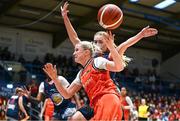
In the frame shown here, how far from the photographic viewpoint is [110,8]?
4.89 meters

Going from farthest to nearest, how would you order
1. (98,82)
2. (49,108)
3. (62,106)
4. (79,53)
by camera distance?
(49,108) → (62,106) → (79,53) → (98,82)

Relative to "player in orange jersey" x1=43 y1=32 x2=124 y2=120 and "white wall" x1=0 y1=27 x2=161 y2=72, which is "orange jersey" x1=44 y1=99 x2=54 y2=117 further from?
"white wall" x1=0 y1=27 x2=161 y2=72

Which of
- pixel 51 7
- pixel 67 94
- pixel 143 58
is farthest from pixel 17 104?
pixel 143 58

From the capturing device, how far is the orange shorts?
4238mm

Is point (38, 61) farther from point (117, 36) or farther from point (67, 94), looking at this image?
point (67, 94)

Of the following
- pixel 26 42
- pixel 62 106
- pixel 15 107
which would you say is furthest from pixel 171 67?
→ pixel 62 106

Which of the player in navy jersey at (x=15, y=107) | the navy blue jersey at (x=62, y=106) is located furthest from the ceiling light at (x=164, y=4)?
the navy blue jersey at (x=62, y=106)

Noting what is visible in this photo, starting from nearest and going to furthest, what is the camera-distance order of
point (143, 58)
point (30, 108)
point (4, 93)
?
point (30, 108) < point (4, 93) < point (143, 58)

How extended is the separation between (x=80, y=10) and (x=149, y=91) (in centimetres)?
683

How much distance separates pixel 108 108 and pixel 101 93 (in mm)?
190

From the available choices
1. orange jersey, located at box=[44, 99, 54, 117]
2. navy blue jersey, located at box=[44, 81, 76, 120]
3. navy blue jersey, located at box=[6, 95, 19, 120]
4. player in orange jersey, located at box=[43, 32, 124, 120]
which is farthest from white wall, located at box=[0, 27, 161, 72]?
player in orange jersey, located at box=[43, 32, 124, 120]

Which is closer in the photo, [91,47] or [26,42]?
[91,47]

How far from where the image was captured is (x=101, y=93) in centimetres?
434

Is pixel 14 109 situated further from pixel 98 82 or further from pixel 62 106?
pixel 98 82
